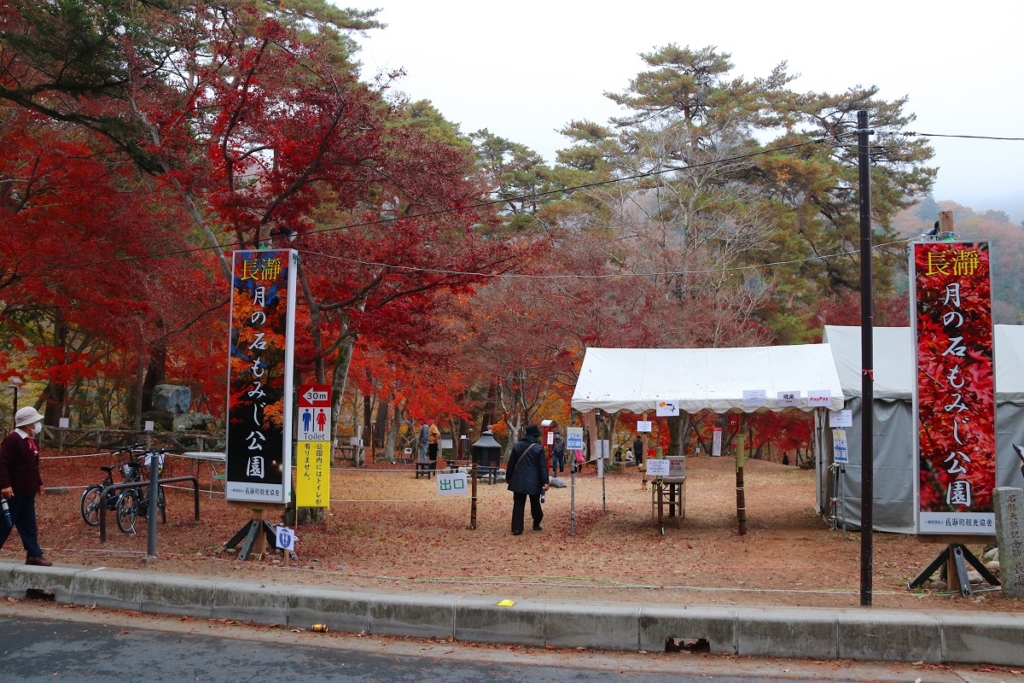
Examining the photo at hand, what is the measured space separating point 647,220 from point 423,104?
10253mm

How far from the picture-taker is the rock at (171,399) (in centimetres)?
2388

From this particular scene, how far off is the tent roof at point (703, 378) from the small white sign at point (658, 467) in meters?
0.86

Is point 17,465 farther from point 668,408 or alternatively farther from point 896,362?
point 896,362

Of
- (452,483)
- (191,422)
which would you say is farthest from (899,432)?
(191,422)

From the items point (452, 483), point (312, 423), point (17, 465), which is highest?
point (312, 423)

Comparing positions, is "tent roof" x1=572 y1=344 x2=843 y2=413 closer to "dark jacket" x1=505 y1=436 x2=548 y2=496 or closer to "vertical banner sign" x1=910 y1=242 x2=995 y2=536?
"dark jacket" x1=505 y1=436 x2=548 y2=496

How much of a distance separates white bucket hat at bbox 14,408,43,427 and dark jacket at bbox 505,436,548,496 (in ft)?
21.0

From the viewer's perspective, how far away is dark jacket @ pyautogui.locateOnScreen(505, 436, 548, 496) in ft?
39.0

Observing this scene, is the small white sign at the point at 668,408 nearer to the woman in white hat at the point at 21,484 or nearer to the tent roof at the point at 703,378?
the tent roof at the point at 703,378

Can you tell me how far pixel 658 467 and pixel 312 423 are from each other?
5469mm

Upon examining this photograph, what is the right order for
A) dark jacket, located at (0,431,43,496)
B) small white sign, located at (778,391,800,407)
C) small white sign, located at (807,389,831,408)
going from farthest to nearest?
small white sign, located at (778,391,800,407) < small white sign, located at (807,389,831,408) < dark jacket, located at (0,431,43,496)

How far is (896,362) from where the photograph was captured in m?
12.9

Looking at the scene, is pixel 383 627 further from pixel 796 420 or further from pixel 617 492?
pixel 796 420

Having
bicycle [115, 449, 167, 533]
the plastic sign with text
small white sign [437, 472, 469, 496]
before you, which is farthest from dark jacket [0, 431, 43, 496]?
the plastic sign with text
